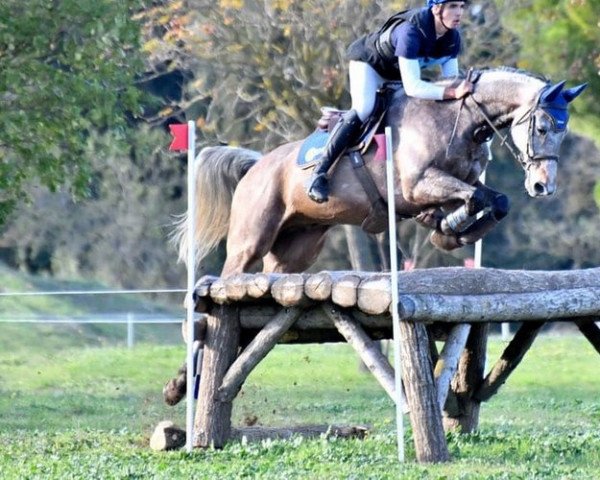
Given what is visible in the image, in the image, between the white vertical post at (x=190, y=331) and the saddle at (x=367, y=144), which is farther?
the saddle at (x=367, y=144)

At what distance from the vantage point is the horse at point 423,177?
8.77m

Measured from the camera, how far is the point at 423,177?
9344 mm

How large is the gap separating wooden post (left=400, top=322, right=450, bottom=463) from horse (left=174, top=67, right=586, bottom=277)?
1.87 metres

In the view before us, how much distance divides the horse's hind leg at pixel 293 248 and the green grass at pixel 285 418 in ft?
4.33

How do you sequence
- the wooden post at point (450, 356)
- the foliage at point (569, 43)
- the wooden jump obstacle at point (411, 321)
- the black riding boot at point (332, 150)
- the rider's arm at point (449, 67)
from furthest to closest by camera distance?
the foliage at point (569, 43) < the rider's arm at point (449, 67) < the black riding boot at point (332, 150) < the wooden post at point (450, 356) < the wooden jump obstacle at point (411, 321)

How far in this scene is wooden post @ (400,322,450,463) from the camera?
7.27 m

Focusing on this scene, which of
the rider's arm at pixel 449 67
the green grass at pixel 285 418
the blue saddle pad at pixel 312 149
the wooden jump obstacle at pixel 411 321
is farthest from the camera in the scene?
the blue saddle pad at pixel 312 149

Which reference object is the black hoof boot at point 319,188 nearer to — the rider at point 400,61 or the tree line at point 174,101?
the rider at point 400,61

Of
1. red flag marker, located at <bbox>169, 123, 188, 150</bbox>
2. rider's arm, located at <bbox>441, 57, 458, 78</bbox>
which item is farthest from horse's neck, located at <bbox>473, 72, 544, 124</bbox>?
red flag marker, located at <bbox>169, 123, 188, 150</bbox>

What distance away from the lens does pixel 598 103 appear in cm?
1447

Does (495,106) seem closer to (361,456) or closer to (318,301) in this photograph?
(318,301)

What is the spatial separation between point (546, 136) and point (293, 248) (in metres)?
2.60

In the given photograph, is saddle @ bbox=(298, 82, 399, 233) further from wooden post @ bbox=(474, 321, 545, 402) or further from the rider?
wooden post @ bbox=(474, 321, 545, 402)

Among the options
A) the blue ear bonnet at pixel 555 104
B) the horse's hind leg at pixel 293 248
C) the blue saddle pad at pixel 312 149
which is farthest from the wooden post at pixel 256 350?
the horse's hind leg at pixel 293 248
